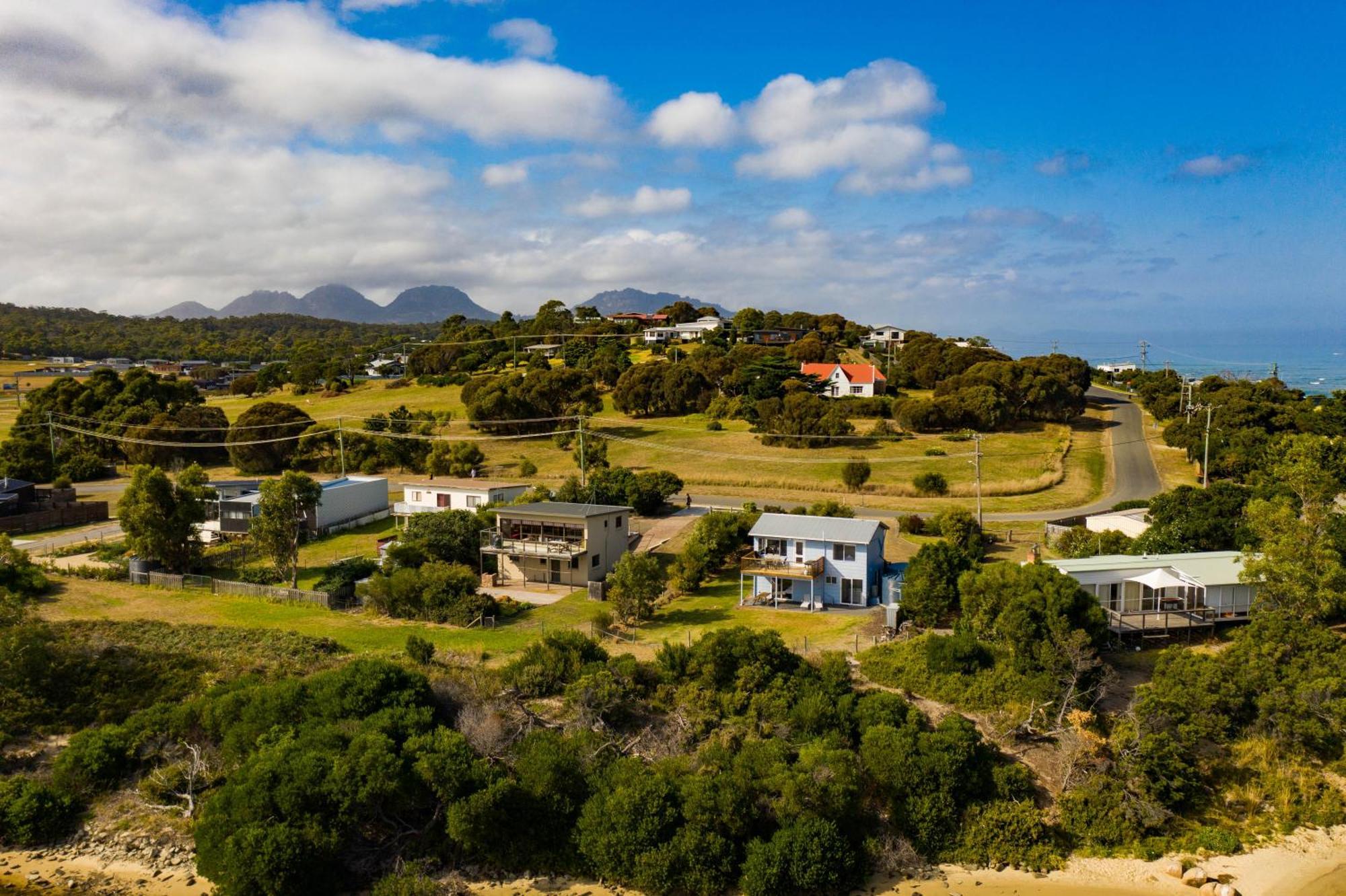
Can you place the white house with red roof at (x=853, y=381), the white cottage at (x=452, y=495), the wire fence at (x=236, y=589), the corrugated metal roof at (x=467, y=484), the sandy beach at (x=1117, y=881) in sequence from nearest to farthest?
the sandy beach at (x=1117, y=881) < the wire fence at (x=236, y=589) < the white cottage at (x=452, y=495) < the corrugated metal roof at (x=467, y=484) < the white house with red roof at (x=853, y=381)

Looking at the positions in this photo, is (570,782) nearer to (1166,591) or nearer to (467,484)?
(1166,591)

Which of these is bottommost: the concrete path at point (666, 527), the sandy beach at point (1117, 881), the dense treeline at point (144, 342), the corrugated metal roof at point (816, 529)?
the sandy beach at point (1117, 881)

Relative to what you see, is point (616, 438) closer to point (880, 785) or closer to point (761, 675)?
point (761, 675)

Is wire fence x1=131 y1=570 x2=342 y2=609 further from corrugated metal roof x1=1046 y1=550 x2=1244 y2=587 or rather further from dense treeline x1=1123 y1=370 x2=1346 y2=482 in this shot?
dense treeline x1=1123 y1=370 x2=1346 y2=482

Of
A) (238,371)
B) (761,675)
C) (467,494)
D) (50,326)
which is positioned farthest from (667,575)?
(50,326)

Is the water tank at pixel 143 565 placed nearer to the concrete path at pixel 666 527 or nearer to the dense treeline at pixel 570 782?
the dense treeline at pixel 570 782

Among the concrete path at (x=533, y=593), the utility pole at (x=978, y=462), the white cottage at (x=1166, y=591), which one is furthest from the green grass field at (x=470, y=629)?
the utility pole at (x=978, y=462)
